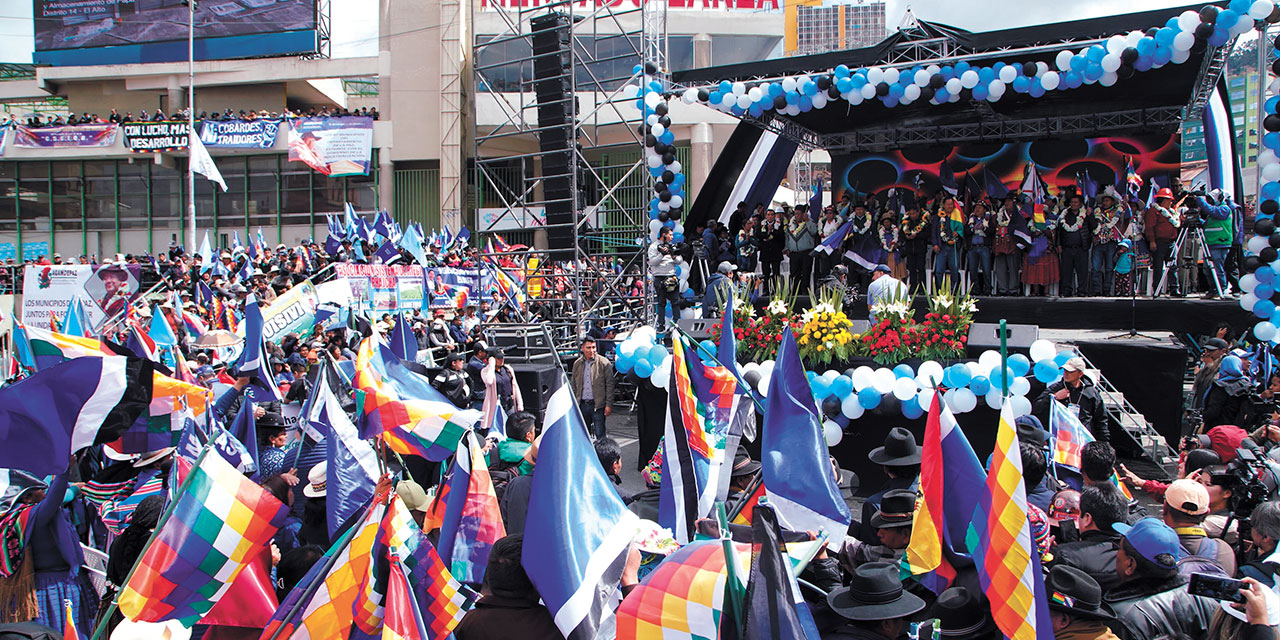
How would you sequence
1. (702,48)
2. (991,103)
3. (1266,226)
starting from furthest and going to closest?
(702,48) < (991,103) < (1266,226)

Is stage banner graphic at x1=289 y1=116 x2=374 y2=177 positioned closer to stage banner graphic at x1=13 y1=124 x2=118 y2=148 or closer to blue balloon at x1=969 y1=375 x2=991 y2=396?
stage banner graphic at x1=13 y1=124 x2=118 y2=148

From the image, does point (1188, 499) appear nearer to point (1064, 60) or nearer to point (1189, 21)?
point (1189, 21)

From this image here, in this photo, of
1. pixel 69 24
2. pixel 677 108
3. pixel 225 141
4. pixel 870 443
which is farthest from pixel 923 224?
pixel 69 24

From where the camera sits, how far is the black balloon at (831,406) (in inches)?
354

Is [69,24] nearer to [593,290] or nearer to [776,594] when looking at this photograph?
[593,290]

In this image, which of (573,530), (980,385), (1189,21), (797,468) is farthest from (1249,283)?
(573,530)

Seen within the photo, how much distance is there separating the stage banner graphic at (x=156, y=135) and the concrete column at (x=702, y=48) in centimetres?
2074

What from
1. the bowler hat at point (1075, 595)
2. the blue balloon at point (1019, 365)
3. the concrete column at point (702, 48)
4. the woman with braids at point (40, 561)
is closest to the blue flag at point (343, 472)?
the woman with braids at point (40, 561)

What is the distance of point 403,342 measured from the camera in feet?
32.8

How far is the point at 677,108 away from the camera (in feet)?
117

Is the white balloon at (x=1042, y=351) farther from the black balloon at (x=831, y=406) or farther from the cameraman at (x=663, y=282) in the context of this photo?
the cameraman at (x=663, y=282)

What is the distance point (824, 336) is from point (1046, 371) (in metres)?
2.11

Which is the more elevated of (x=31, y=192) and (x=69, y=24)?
(x=69, y=24)

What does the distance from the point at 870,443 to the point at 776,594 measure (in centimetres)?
666
